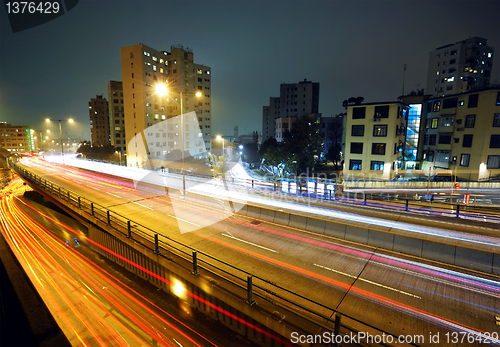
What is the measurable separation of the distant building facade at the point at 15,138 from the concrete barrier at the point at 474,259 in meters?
171

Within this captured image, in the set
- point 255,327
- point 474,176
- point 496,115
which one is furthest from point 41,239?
point 496,115

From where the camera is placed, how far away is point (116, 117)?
87.4 meters

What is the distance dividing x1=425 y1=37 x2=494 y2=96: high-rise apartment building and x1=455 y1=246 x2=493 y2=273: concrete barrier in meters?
77.4

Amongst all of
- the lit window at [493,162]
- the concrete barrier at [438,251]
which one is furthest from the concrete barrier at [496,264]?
the lit window at [493,162]

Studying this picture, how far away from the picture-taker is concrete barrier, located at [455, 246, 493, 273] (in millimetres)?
9594

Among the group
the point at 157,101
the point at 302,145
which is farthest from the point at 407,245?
the point at 157,101

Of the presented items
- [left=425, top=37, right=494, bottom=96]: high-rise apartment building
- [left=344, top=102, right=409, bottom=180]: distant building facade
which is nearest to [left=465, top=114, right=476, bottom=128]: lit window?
[left=344, top=102, right=409, bottom=180]: distant building facade

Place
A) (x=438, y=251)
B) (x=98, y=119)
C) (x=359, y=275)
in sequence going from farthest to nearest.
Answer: (x=98, y=119) → (x=438, y=251) → (x=359, y=275)

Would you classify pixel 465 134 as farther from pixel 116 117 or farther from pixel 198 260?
pixel 116 117

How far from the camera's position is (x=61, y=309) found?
47.1ft

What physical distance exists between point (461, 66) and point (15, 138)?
19968 cm

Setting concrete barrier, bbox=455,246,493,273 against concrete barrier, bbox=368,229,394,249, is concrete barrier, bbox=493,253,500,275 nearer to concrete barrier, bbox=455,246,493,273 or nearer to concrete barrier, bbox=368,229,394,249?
concrete barrier, bbox=455,246,493,273

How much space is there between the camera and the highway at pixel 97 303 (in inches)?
453

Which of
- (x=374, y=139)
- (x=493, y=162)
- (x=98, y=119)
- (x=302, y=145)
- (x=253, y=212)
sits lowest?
(x=253, y=212)
